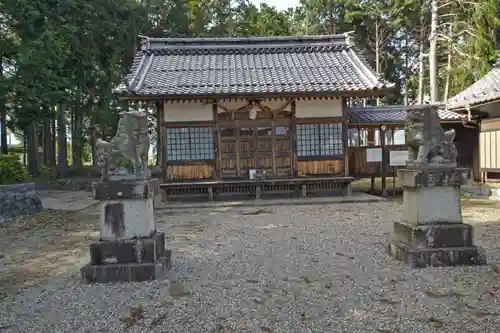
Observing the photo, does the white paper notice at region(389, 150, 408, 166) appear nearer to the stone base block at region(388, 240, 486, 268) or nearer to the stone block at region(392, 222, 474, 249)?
the stone block at region(392, 222, 474, 249)

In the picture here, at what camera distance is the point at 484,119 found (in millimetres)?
13703

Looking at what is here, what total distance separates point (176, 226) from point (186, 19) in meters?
18.9

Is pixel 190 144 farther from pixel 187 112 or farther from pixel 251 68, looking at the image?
pixel 251 68

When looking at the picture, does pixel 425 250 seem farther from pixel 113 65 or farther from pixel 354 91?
pixel 113 65

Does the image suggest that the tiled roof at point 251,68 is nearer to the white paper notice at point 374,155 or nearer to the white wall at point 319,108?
the white wall at point 319,108

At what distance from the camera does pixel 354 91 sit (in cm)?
1247

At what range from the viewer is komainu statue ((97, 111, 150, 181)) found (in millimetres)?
5575

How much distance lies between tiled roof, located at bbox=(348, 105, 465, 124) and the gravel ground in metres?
6.58

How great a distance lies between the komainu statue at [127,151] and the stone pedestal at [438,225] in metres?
3.89

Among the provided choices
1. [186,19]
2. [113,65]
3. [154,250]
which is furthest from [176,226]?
[186,19]

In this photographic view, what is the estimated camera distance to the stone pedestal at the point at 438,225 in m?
5.54

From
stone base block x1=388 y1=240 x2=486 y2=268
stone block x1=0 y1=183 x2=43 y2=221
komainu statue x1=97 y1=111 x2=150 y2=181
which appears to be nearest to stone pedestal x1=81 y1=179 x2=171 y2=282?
komainu statue x1=97 y1=111 x2=150 y2=181

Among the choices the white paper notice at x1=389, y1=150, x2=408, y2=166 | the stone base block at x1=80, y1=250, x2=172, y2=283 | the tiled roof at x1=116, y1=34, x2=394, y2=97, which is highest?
the tiled roof at x1=116, y1=34, x2=394, y2=97

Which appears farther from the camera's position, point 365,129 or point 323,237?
point 365,129
